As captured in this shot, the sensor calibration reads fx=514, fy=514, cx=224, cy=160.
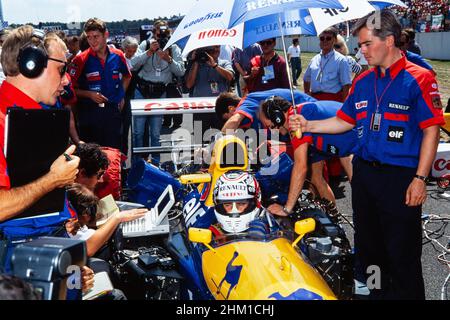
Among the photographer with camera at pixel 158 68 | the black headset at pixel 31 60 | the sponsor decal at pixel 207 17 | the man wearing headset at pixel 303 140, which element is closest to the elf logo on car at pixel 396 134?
the man wearing headset at pixel 303 140

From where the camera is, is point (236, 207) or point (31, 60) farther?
point (236, 207)

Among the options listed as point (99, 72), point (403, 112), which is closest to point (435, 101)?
point (403, 112)

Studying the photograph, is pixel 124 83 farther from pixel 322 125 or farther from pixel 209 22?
pixel 322 125

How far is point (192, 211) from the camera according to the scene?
425 centimetres

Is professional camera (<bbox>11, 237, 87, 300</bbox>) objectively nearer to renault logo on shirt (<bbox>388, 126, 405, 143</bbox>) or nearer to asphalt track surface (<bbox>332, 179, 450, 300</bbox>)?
renault logo on shirt (<bbox>388, 126, 405, 143</bbox>)

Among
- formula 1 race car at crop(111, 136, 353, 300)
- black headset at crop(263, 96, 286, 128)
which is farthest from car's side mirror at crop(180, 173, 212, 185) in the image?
black headset at crop(263, 96, 286, 128)

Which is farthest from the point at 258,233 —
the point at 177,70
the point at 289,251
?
the point at 177,70

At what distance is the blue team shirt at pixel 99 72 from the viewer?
663 centimetres

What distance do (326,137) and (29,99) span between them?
270 centimetres

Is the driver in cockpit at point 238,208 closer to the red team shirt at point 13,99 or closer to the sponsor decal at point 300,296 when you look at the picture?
the sponsor decal at point 300,296

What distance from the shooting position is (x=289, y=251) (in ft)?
10.7

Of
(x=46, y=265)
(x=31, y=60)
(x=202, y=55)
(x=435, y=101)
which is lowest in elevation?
(x=46, y=265)

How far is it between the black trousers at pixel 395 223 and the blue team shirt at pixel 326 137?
106 centimetres

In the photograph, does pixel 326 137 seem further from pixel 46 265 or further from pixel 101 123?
pixel 101 123
